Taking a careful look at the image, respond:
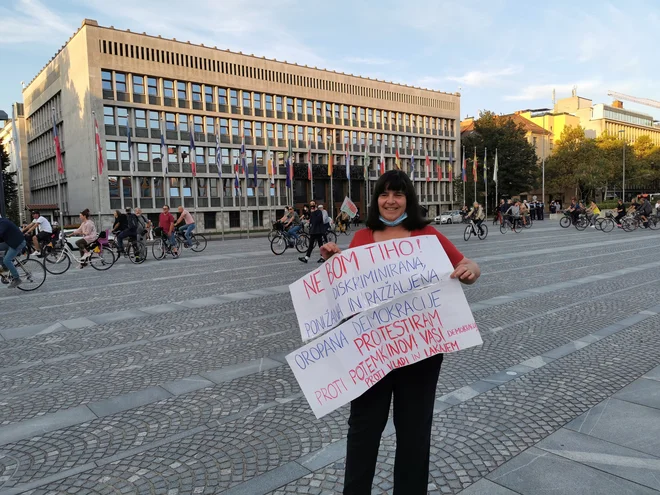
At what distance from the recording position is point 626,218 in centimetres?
2756

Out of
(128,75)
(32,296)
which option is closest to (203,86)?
(128,75)

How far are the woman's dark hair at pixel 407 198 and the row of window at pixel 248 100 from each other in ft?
171

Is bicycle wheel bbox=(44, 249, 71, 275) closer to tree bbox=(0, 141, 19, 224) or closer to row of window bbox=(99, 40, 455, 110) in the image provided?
tree bbox=(0, 141, 19, 224)

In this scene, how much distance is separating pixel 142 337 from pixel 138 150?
47.9m

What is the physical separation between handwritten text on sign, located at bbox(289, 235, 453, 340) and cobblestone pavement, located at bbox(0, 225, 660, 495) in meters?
1.14

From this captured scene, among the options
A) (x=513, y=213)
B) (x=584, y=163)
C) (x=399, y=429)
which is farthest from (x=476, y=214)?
(x=584, y=163)

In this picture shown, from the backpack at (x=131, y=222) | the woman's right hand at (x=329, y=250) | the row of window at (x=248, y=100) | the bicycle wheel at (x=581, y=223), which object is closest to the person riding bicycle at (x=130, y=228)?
the backpack at (x=131, y=222)

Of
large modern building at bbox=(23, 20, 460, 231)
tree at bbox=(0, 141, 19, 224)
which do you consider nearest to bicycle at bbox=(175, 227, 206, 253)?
large modern building at bbox=(23, 20, 460, 231)

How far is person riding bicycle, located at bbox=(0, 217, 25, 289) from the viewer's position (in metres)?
10.9

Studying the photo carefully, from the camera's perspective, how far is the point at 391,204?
2.68 meters

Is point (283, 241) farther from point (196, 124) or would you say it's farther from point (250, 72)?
point (250, 72)

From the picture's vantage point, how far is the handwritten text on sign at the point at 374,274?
266 cm

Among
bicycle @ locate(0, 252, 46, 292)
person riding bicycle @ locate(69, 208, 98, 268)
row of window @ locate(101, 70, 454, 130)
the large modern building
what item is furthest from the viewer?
row of window @ locate(101, 70, 454, 130)

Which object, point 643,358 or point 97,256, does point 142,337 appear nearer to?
point 643,358
